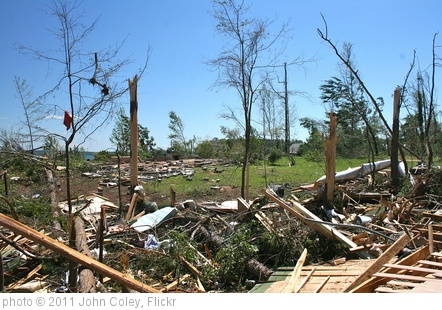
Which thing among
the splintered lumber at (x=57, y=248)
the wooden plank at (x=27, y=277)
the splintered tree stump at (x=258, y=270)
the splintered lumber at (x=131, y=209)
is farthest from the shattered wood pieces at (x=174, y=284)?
the splintered lumber at (x=131, y=209)

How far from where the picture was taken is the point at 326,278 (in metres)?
3.70

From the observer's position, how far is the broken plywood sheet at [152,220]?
5.92 m

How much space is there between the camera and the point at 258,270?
4.70 meters

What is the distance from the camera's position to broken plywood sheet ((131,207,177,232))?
233 inches

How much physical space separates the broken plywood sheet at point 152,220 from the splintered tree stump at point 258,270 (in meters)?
1.89

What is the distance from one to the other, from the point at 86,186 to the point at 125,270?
301 inches

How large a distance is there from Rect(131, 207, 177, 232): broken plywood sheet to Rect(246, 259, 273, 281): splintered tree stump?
1891mm

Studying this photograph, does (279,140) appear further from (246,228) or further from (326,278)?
(326,278)

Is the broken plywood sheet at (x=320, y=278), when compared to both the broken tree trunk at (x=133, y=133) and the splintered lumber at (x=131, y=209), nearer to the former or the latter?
the splintered lumber at (x=131, y=209)

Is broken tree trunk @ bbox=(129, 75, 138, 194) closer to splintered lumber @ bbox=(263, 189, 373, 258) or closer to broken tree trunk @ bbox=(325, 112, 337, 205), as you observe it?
splintered lumber @ bbox=(263, 189, 373, 258)

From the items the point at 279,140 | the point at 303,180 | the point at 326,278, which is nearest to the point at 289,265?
the point at 326,278

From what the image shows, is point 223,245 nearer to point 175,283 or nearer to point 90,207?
point 175,283

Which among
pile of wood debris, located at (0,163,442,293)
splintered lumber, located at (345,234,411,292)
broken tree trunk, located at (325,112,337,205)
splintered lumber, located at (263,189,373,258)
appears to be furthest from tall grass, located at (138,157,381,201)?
splintered lumber, located at (345,234,411,292)

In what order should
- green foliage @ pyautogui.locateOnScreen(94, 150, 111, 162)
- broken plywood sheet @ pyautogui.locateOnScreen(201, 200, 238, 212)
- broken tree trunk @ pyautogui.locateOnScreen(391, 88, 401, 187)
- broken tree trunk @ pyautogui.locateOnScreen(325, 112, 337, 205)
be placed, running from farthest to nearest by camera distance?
green foliage @ pyautogui.locateOnScreen(94, 150, 111, 162) → broken tree trunk @ pyautogui.locateOnScreen(391, 88, 401, 187) → broken plywood sheet @ pyautogui.locateOnScreen(201, 200, 238, 212) → broken tree trunk @ pyautogui.locateOnScreen(325, 112, 337, 205)
